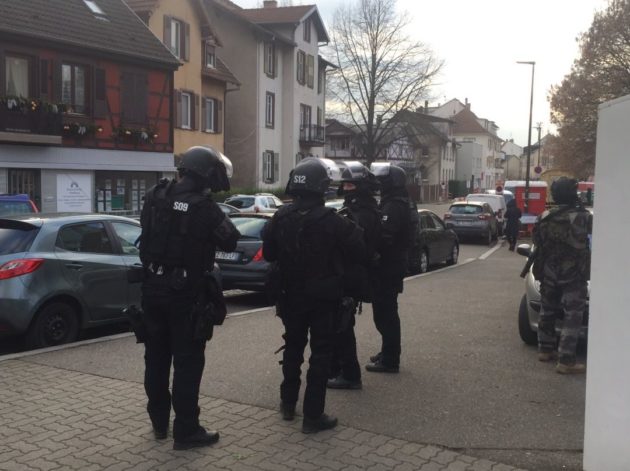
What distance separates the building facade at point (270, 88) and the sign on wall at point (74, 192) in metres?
14.7

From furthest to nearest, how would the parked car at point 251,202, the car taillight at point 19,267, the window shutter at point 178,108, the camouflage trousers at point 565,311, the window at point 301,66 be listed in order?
1. the window at point 301,66
2. the window shutter at point 178,108
3. the parked car at point 251,202
4. the car taillight at point 19,267
5. the camouflage trousers at point 565,311

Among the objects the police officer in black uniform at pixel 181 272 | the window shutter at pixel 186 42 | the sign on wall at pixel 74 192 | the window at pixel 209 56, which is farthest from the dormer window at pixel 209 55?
the police officer in black uniform at pixel 181 272

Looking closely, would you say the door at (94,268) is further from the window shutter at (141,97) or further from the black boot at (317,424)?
the window shutter at (141,97)

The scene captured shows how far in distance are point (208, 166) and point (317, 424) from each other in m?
1.86

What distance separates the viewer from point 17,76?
69.2 ft

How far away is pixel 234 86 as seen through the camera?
122ft

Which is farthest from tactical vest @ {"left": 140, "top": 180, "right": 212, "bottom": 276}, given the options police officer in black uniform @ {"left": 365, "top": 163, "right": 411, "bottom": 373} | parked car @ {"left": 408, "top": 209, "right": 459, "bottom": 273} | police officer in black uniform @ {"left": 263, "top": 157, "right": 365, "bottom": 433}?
parked car @ {"left": 408, "top": 209, "right": 459, "bottom": 273}

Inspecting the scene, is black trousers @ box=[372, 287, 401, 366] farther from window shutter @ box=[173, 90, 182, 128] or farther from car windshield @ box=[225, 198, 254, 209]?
window shutter @ box=[173, 90, 182, 128]

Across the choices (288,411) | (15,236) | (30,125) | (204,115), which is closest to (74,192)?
(30,125)

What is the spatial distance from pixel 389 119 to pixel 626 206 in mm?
42644

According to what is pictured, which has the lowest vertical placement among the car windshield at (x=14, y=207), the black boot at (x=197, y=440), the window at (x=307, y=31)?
the black boot at (x=197, y=440)

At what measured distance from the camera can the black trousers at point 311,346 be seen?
4.55 m

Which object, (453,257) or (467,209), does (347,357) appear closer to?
(453,257)

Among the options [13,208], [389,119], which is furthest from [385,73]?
[13,208]
